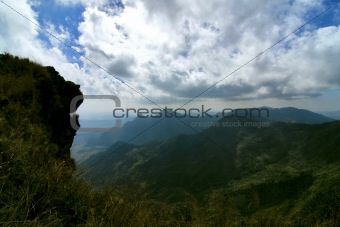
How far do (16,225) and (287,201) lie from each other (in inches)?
6138

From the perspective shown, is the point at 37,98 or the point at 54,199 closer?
the point at 54,199

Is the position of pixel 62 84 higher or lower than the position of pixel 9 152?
higher

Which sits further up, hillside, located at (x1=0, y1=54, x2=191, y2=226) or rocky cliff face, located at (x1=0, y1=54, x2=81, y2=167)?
rocky cliff face, located at (x1=0, y1=54, x2=81, y2=167)

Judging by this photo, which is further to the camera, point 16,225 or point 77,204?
point 77,204

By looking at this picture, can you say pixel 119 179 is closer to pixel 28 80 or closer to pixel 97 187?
pixel 97 187

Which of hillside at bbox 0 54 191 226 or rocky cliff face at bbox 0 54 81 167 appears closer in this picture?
hillside at bbox 0 54 191 226

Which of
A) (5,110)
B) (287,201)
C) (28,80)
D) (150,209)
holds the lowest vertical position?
(287,201)

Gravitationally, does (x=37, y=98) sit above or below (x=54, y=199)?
above

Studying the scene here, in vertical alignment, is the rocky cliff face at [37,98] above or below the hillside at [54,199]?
above

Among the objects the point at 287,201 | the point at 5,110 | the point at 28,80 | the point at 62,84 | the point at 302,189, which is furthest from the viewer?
the point at 302,189

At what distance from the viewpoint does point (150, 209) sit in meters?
6.57

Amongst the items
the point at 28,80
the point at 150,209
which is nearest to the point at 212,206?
the point at 150,209

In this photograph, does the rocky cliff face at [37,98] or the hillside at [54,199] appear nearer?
the hillside at [54,199]

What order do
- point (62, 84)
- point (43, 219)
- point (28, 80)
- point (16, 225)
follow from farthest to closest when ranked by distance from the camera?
point (62, 84), point (28, 80), point (43, 219), point (16, 225)
